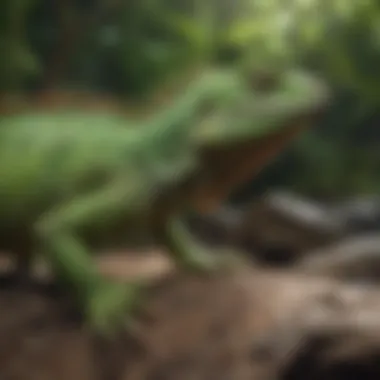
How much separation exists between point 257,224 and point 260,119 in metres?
0.35

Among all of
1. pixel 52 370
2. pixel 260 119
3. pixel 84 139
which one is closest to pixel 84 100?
pixel 84 139

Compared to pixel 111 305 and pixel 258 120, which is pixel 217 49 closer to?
pixel 258 120

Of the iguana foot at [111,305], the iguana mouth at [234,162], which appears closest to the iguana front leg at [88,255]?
the iguana foot at [111,305]

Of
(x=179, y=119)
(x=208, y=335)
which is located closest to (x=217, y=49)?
(x=179, y=119)

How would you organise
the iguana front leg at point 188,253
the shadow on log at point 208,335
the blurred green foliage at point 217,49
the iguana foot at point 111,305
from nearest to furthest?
the shadow on log at point 208,335
the iguana foot at point 111,305
the blurred green foliage at point 217,49
the iguana front leg at point 188,253

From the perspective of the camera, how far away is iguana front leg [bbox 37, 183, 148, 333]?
1.07 meters

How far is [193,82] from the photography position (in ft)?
3.94

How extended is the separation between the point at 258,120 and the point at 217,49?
138 millimetres

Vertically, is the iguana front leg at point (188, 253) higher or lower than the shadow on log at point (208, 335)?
higher

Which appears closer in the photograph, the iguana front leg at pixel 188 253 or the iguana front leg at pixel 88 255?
the iguana front leg at pixel 88 255

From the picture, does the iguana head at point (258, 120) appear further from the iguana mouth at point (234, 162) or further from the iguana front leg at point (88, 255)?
the iguana front leg at point (88, 255)

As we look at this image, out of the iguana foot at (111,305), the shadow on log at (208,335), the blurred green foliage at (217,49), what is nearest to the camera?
the shadow on log at (208,335)

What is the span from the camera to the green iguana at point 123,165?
115cm

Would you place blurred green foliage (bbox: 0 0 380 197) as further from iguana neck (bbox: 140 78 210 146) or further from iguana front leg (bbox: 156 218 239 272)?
iguana front leg (bbox: 156 218 239 272)
